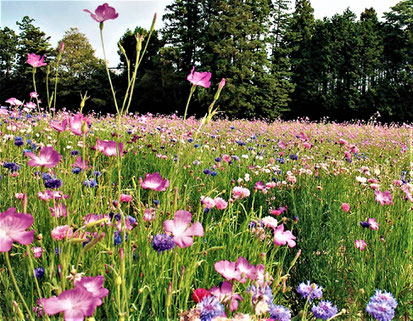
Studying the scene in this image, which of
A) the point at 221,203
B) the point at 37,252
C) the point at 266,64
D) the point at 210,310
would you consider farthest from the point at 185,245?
the point at 266,64

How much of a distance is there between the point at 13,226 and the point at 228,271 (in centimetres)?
57

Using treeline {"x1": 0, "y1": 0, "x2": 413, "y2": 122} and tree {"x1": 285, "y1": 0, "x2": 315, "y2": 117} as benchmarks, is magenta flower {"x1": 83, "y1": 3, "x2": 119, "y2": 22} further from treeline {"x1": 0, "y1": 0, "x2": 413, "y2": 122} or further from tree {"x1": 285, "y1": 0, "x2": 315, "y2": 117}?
tree {"x1": 285, "y1": 0, "x2": 315, "y2": 117}

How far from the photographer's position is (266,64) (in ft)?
68.0

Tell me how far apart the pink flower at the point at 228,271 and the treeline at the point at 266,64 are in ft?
58.2

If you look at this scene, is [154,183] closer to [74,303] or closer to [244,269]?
[244,269]

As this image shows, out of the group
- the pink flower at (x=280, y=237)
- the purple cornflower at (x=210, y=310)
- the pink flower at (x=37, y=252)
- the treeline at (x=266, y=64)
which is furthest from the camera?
the treeline at (x=266, y=64)

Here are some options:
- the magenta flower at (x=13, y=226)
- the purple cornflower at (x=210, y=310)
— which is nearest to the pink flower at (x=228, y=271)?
the purple cornflower at (x=210, y=310)

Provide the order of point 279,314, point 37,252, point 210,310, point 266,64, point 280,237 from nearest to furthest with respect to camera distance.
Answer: point 210,310 < point 279,314 < point 280,237 < point 37,252 < point 266,64

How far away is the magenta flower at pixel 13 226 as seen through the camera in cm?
71

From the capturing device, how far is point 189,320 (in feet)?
2.73

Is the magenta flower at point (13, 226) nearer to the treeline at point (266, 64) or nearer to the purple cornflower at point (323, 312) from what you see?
the purple cornflower at point (323, 312)

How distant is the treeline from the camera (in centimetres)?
1966

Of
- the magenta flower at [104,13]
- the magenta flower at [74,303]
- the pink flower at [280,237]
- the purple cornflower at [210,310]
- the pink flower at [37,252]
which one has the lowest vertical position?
the pink flower at [37,252]

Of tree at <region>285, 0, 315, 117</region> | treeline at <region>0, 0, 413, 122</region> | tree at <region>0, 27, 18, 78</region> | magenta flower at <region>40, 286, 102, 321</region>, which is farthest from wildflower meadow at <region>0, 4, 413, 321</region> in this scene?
tree at <region>0, 27, 18, 78</region>
